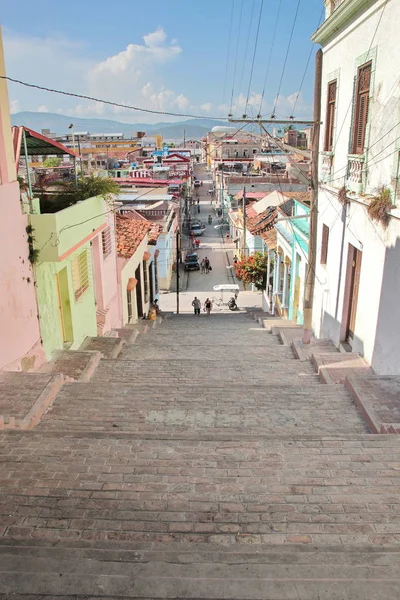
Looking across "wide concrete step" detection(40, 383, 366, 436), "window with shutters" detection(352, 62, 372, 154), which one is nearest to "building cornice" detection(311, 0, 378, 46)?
"window with shutters" detection(352, 62, 372, 154)

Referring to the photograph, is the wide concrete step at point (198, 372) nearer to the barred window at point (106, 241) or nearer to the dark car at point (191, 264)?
the barred window at point (106, 241)

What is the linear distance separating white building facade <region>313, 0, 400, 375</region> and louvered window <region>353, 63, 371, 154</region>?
0.06ft

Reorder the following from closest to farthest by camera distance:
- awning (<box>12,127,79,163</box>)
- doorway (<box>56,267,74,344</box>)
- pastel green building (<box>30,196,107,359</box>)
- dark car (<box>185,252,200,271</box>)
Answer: awning (<box>12,127,79,163</box>), pastel green building (<box>30,196,107,359</box>), doorway (<box>56,267,74,344</box>), dark car (<box>185,252,200,271</box>)

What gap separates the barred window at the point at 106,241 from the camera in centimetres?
1431

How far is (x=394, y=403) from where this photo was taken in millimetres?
6594

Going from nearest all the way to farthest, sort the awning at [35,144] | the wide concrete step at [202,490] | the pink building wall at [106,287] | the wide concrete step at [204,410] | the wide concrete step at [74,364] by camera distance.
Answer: the wide concrete step at [202,490]
the wide concrete step at [204,410]
the awning at [35,144]
the wide concrete step at [74,364]
the pink building wall at [106,287]

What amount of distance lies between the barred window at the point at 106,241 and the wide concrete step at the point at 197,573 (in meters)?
11.5

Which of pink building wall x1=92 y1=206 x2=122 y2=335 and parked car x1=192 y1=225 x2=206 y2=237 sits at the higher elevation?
pink building wall x1=92 y1=206 x2=122 y2=335

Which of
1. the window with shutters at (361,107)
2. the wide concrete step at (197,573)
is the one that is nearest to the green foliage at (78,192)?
the window with shutters at (361,107)


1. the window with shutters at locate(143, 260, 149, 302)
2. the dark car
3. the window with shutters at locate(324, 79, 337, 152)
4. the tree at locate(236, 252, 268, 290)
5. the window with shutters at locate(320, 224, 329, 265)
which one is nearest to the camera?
the window with shutters at locate(324, 79, 337, 152)

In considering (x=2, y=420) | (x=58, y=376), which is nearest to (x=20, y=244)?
(x=58, y=376)

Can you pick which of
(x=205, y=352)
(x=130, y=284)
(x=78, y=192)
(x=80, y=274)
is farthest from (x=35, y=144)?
(x=130, y=284)

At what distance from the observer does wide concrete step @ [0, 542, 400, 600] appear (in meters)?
3.04

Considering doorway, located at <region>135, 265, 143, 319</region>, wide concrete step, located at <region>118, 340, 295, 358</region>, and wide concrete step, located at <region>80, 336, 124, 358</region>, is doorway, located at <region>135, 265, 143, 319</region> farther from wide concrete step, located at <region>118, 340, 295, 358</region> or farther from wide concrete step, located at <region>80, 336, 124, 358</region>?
wide concrete step, located at <region>80, 336, 124, 358</region>
